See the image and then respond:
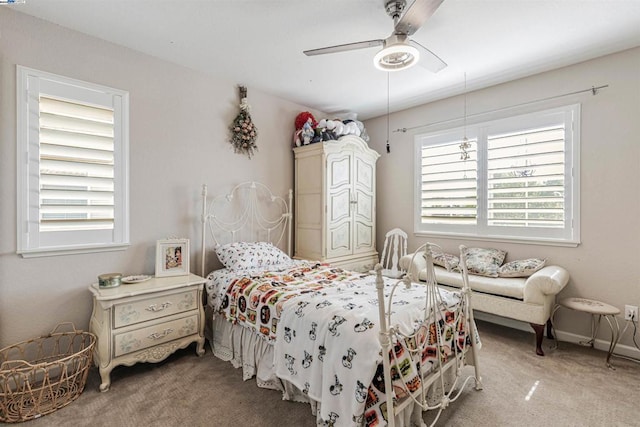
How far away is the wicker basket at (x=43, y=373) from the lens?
70.8 inches

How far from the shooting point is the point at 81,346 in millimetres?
2318

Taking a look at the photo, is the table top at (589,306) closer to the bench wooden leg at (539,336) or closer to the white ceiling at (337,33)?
the bench wooden leg at (539,336)

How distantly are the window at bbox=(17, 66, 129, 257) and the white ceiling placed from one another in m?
0.52

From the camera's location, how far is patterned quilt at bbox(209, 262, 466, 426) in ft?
4.73

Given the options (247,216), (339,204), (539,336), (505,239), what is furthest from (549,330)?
(247,216)

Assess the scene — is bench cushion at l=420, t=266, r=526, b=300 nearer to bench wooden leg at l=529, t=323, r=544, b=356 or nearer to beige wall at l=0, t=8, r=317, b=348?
bench wooden leg at l=529, t=323, r=544, b=356

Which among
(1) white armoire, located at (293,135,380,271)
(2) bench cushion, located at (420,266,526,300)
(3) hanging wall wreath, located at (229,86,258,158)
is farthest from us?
(1) white armoire, located at (293,135,380,271)

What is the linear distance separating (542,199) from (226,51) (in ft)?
11.0

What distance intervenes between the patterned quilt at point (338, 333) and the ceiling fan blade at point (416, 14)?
167 centimetres

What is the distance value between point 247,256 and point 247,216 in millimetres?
645

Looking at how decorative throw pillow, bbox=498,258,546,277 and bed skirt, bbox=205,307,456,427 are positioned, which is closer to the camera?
bed skirt, bbox=205,307,456,427

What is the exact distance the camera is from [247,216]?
344 centimetres

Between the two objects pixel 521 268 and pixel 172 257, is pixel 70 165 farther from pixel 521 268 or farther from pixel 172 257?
pixel 521 268

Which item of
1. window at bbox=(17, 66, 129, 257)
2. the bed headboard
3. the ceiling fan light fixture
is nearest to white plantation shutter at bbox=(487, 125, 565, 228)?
the ceiling fan light fixture
